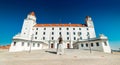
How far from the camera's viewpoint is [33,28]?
50406mm

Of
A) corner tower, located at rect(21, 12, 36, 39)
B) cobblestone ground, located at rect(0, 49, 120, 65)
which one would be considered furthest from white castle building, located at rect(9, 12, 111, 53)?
cobblestone ground, located at rect(0, 49, 120, 65)

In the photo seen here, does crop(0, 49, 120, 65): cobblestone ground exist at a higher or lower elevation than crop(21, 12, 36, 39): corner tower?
lower

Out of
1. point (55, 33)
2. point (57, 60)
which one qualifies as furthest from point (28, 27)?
point (57, 60)

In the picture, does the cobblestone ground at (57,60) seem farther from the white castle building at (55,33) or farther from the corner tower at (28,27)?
the corner tower at (28,27)

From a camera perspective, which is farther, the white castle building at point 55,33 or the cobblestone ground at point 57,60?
the white castle building at point 55,33

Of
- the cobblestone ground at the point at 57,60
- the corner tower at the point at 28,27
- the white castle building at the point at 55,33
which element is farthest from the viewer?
the corner tower at the point at 28,27

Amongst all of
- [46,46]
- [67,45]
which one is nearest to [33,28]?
[46,46]

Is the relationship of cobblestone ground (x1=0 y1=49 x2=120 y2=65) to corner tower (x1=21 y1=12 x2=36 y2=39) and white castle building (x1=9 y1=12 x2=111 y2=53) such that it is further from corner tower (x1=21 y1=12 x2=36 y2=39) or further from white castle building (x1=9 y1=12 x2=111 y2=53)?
corner tower (x1=21 y1=12 x2=36 y2=39)

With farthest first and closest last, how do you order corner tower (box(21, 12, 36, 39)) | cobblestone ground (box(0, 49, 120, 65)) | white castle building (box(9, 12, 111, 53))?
corner tower (box(21, 12, 36, 39))
white castle building (box(9, 12, 111, 53))
cobblestone ground (box(0, 49, 120, 65))

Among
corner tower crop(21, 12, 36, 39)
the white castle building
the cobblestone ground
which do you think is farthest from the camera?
corner tower crop(21, 12, 36, 39)

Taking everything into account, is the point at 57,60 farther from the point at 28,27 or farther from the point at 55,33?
the point at 28,27

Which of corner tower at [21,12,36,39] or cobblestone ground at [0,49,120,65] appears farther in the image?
corner tower at [21,12,36,39]

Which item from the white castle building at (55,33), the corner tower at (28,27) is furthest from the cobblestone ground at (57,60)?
the corner tower at (28,27)

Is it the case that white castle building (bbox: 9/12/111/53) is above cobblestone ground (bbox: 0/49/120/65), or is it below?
above
